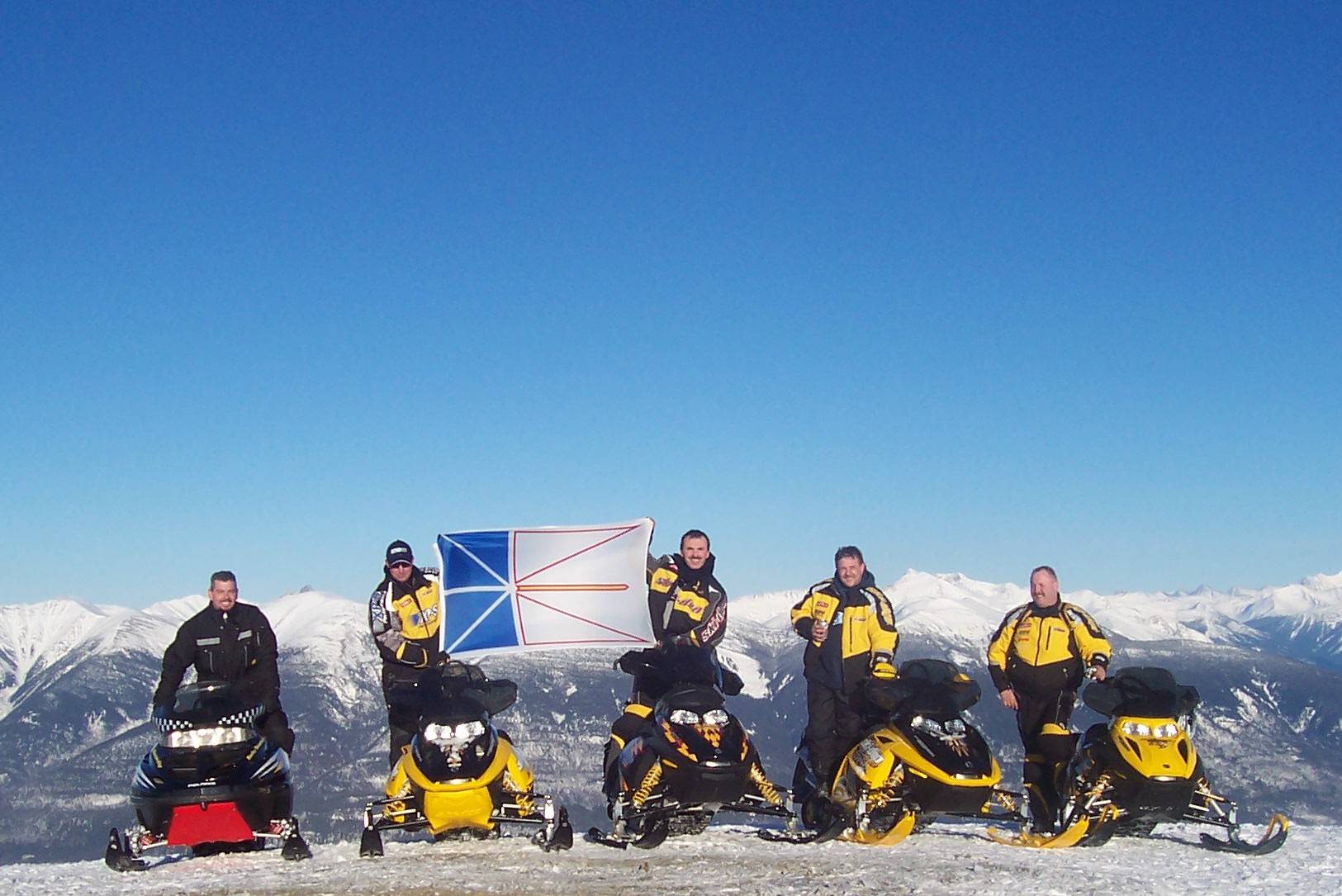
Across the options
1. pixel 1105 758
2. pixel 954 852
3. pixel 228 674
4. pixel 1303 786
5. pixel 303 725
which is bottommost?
pixel 1303 786

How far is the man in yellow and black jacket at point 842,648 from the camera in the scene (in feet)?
38.1

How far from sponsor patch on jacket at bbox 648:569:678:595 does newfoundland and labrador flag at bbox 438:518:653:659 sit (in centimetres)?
15

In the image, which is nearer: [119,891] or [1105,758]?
[119,891]

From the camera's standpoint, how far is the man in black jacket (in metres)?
10.8

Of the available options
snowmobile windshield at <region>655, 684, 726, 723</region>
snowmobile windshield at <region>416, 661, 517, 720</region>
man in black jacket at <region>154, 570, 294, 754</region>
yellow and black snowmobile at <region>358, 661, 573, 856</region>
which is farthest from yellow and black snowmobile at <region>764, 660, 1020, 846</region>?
man in black jacket at <region>154, 570, 294, 754</region>

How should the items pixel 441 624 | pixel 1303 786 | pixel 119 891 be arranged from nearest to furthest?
pixel 119 891
pixel 441 624
pixel 1303 786

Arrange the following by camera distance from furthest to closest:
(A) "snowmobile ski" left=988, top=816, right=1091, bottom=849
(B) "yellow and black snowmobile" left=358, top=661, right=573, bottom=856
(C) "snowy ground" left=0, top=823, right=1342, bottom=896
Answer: (A) "snowmobile ski" left=988, top=816, right=1091, bottom=849 < (B) "yellow and black snowmobile" left=358, top=661, right=573, bottom=856 < (C) "snowy ground" left=0, top=823, right=1342, bottom=896

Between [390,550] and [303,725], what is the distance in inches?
7071

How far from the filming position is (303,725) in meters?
177

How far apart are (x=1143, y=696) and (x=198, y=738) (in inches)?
330

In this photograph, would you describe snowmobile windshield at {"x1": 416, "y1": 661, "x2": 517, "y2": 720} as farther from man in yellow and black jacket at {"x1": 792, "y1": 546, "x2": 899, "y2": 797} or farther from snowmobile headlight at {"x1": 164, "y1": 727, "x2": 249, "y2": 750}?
man in yellow and black jacket at {"x1": 792, "y1": 546, "x2": 899, "y2": 797}

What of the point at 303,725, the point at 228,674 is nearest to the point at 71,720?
the point at 303,725

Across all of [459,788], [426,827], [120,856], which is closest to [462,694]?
[459,788]

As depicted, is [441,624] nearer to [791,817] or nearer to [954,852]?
[791,817]
